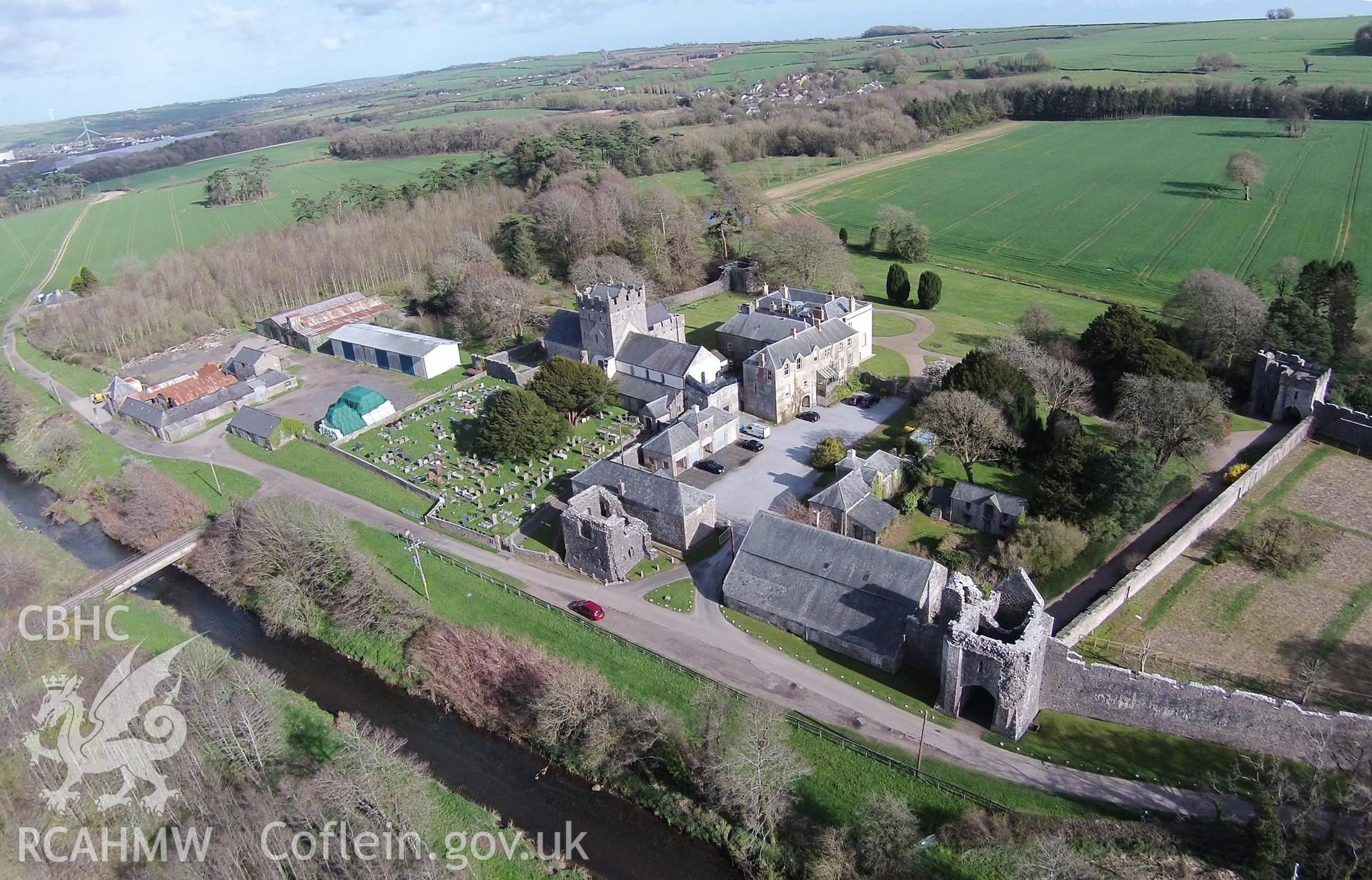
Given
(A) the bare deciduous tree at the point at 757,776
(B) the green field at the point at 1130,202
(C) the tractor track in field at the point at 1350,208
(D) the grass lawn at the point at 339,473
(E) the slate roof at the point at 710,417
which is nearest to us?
(A) the bare deciduous tree at the point at 757,776

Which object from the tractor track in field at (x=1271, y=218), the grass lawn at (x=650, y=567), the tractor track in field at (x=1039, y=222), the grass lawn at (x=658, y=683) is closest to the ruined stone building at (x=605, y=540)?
the grass lawn at (x=650, y=567)

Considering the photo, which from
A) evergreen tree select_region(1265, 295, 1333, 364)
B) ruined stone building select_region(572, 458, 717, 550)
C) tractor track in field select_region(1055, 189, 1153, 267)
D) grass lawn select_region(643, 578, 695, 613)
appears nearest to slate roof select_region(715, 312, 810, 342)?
ruined stone building select_region(572, 458, 717, 550)

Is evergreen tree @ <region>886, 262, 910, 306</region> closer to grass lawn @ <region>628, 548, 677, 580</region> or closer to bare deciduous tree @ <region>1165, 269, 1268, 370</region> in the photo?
bare deciduous tree @ <region>1165, 269, 1268, 370</region>

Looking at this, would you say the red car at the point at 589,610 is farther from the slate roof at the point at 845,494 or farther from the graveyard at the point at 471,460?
the slate roof at the point at 845,494

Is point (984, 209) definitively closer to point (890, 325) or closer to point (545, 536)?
point (890, 325)

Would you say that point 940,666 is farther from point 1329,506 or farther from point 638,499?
point 1329,506

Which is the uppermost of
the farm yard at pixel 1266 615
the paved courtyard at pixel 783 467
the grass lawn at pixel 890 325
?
the grass lawn at pixel 890 325
